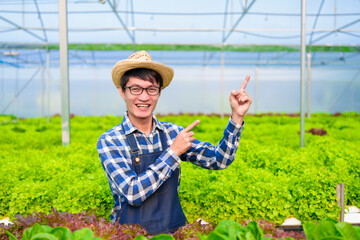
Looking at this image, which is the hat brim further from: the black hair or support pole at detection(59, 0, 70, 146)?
support pole at detection(59, 0, 70, 146)

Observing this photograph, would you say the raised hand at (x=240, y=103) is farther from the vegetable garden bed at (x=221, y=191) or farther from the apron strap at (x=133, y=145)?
the vegetable garden bed at (x=221, y=191)

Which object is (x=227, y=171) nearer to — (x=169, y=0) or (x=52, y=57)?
(x=169, y=0)

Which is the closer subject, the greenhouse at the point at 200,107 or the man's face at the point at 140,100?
the man's face at the point at 140,100

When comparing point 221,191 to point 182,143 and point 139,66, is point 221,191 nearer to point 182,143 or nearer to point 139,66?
point 182,143

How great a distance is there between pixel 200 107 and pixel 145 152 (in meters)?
16.3

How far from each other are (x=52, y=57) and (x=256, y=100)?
33.5 ft

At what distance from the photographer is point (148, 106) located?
6.93ft

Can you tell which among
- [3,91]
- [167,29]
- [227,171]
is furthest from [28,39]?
[227,171]

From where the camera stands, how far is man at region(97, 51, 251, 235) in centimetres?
186

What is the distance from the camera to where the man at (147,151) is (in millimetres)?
1863

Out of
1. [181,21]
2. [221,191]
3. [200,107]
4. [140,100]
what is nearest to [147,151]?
[140,100]

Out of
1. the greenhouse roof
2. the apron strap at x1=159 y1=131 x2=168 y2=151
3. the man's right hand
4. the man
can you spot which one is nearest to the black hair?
the man

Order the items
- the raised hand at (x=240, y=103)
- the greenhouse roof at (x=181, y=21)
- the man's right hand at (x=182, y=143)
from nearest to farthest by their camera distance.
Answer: the man's right hand at (x=182, y=143) < the raised hand at (x=240, y=103) < the greenhouse roof at (x=181, y=21)

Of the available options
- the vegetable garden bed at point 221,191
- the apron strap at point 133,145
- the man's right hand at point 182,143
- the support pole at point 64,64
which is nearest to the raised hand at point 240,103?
the man's right hand at point 182,143
